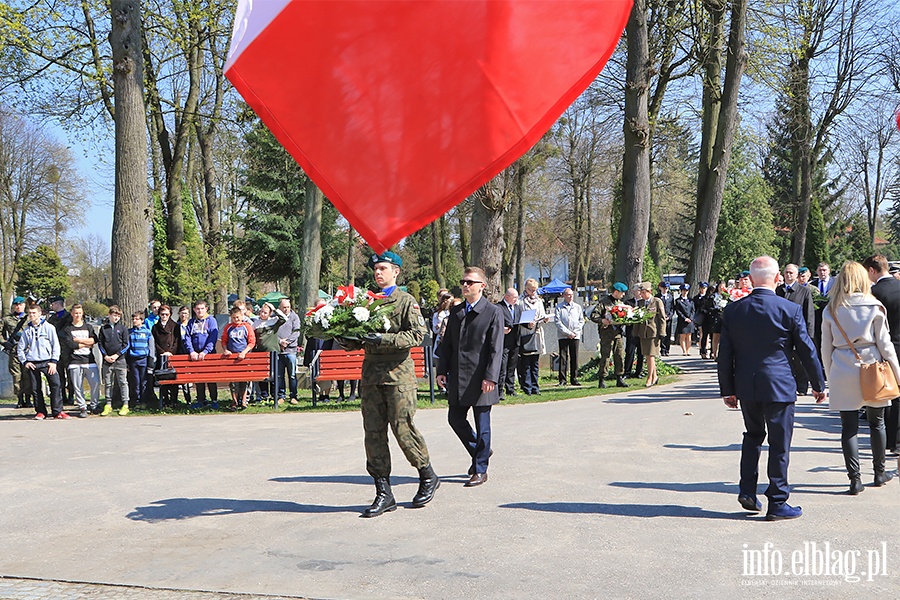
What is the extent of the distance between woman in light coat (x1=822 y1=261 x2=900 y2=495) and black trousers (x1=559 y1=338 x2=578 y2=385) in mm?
10285

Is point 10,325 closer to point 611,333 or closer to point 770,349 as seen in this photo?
point 611,333

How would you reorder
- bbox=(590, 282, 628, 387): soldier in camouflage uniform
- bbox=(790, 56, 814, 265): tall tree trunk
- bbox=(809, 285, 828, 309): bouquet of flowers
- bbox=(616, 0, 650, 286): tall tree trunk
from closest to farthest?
bbox=(809, 285, 828, 309): bouquet of flowers, bbox=(590, 282, 628, 387): soldier in camouflage uniform, bbox=(616, 0, 650, 286): tall tree trunk, bbox=(790, 56, 814, 265): tall tree trunk

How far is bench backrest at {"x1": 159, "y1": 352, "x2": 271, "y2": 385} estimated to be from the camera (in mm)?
15773

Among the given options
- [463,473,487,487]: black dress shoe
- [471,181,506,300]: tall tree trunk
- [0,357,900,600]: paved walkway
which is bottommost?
[0,357,900,600]: paved walkway

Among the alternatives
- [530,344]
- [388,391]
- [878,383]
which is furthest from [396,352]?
[530,344]

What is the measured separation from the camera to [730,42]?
847 inches

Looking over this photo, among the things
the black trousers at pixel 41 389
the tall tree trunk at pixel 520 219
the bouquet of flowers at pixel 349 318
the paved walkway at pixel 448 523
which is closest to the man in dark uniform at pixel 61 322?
the black trousers at pixel 41 389

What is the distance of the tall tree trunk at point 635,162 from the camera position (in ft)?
61.5

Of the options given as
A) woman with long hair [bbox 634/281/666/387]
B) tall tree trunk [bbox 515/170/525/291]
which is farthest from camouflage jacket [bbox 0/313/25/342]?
tall tree trunk [bbox 515/170/525/291]

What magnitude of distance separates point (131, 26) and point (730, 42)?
13.3 meters

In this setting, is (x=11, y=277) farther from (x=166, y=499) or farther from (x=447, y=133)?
(x=447, y=133)

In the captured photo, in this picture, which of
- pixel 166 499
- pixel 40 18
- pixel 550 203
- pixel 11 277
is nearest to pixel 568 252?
pixel 550 203

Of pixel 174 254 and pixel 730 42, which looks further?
pixel 174 254

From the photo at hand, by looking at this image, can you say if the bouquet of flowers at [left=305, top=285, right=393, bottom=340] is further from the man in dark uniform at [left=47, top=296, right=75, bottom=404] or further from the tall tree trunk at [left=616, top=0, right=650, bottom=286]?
the tall tree trunk at [left=616, top=0, right=650, bottom=286]
